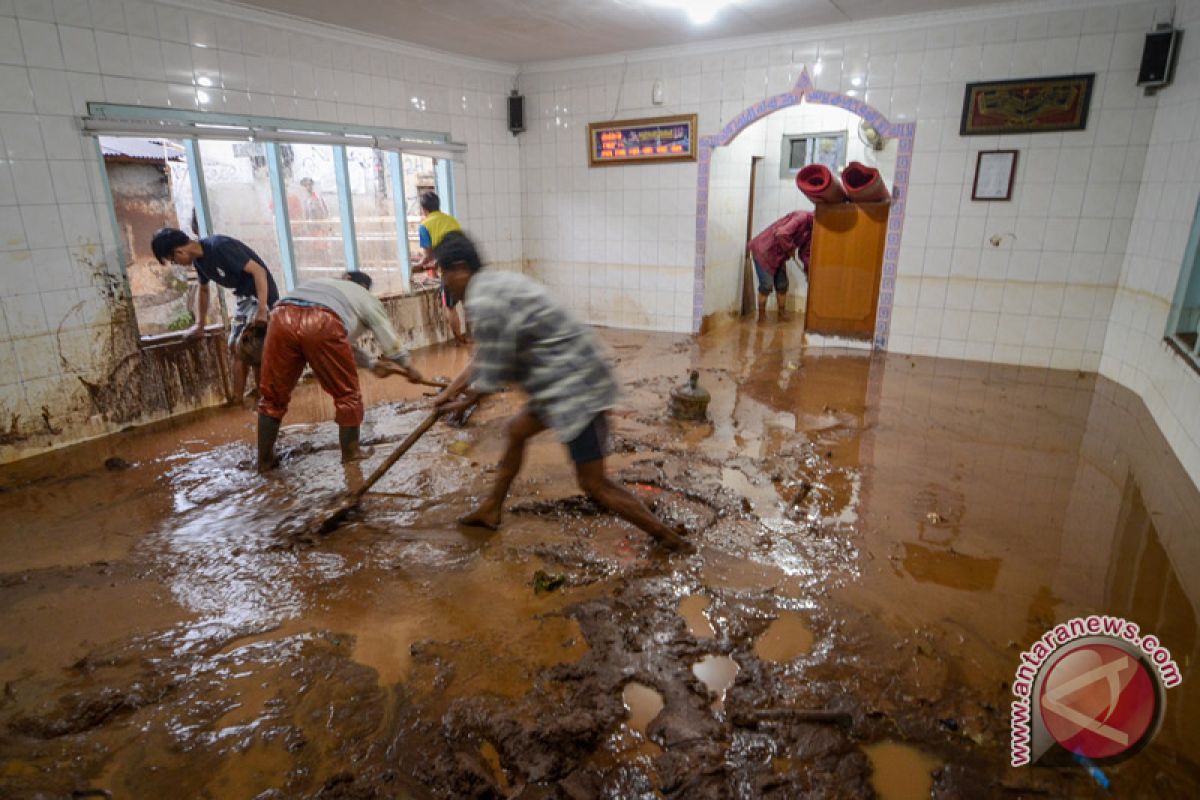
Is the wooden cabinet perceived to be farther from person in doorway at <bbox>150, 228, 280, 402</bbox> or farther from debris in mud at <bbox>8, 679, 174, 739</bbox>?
debris in mud at <bbox>8, 679, 174, 739</bbox>

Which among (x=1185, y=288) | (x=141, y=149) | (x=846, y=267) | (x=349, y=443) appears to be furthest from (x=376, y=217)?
(x=1185, y=288)

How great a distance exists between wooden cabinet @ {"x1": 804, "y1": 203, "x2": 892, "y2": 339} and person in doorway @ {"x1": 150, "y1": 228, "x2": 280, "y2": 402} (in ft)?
17.1

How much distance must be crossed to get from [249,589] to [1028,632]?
3144 millimetres

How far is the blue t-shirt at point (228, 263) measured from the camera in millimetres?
4492

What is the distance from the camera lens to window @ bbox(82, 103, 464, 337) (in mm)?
4996

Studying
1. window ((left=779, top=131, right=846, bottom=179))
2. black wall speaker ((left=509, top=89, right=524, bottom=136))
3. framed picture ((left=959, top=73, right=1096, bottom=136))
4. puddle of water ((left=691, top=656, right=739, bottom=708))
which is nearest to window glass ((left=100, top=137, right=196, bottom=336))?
black wall speaker ((left=509, top=89, right=524, bottom=136))

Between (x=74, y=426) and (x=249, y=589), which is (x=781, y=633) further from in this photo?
(x=74, y=426)

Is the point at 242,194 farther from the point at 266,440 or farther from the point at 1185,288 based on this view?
the point at 1185,288

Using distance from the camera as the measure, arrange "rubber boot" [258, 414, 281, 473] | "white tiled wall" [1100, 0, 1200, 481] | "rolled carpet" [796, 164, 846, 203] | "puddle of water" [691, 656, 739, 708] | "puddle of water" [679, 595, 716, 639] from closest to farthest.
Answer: "puddle of water" [691, 656, 739, 708]
"puddle of water" [679, 595, 716, 639]
"rubber boot" [258, 414, 281, 473]
"white tiled wall" [1100, 0, 1200, 481]
"rolled carpet" [796, 164, 846, 203]

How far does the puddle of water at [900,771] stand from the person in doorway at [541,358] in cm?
131

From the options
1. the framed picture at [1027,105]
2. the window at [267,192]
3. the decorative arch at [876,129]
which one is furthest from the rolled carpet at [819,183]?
the window at [267,192]

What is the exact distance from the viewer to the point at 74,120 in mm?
4273

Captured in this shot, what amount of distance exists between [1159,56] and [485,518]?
6.19 m

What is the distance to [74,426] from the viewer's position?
14.8 ft
